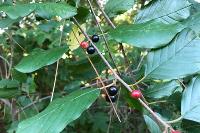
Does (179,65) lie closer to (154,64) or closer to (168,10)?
(154,64)

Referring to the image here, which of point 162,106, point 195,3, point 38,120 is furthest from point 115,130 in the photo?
point 38,120

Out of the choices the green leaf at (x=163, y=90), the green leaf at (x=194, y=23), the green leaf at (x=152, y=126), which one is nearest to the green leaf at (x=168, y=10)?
the green leaf at (x=194, y=23)

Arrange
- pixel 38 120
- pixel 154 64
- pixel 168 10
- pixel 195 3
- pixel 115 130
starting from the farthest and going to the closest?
pixel 115 130 → pixel 195 3 → pixel 168 10 → pixel 154 64 → pixel 38 120

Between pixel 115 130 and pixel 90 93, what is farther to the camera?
pixel 115 130

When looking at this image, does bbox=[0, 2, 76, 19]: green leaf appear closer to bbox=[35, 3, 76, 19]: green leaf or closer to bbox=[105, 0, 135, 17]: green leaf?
bbox=[35, 3, 76, 19]: green leaf

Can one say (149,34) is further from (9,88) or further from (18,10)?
(9,88)

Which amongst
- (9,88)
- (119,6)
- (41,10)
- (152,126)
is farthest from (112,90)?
(9,88)

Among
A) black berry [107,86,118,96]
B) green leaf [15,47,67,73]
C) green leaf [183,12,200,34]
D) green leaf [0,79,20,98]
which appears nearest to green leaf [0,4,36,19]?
green leaf [15,47,67,73]
